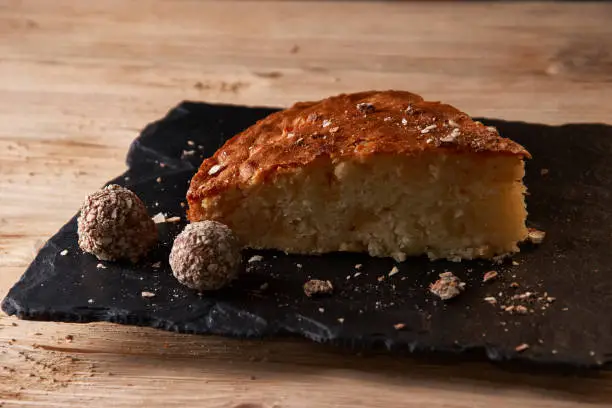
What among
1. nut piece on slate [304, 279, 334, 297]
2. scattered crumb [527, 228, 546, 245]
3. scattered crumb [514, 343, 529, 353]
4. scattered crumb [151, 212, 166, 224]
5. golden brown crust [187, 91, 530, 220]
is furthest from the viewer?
scattered crumb [151, 212, 166, 224]

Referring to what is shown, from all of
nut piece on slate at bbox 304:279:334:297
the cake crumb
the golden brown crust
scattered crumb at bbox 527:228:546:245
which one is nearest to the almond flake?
the golden brown crust

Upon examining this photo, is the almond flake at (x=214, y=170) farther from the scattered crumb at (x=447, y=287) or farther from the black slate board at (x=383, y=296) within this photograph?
the scattered crumb at (x=447, y=287)

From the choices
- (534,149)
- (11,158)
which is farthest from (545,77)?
(11,158)

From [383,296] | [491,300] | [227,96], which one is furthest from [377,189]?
[227,96]

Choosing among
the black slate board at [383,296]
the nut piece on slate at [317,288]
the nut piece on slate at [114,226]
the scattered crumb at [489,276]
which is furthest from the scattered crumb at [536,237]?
the nut piece on slate at [114,226]

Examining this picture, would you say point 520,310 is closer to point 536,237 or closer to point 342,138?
point 536,237

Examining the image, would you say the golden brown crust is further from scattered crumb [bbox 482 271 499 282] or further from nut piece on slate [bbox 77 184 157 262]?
scattered crumb [bbox 482 271 499 282]
